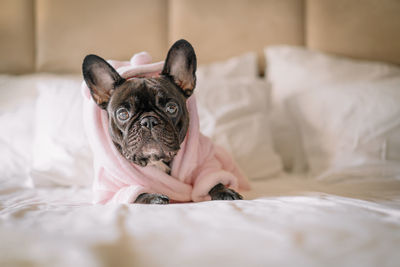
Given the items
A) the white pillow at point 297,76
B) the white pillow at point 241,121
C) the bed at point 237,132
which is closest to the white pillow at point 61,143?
the bed at point 237,132

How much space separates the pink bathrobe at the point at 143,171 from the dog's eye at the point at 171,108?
118mm

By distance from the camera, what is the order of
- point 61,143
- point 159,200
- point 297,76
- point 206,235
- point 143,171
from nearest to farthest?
point 206,235, point 159,200, point 143,171, point 61,143, point 297,76

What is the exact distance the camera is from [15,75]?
204 centimetres

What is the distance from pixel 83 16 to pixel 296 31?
1514 mm

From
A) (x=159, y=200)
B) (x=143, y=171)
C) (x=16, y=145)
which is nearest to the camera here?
(x=159, y=200)

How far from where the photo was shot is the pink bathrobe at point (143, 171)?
3.40 feet

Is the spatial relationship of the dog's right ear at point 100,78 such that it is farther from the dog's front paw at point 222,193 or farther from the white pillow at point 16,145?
the white pillow at point 16,145

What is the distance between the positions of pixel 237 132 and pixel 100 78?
80cm

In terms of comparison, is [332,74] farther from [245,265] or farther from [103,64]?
[245,265]

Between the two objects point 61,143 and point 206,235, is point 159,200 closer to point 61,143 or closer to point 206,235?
point 206,235

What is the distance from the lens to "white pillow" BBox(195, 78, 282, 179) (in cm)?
155

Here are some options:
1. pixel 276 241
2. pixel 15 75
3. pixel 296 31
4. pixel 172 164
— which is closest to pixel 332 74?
pixel 296 31

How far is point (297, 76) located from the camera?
196 cm

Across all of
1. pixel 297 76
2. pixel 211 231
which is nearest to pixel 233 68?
pixel 297 76
